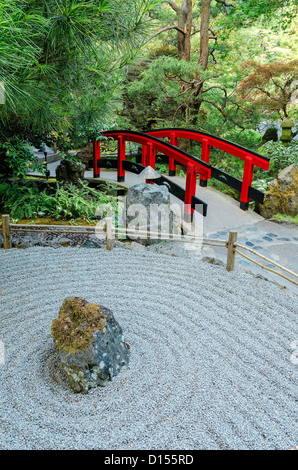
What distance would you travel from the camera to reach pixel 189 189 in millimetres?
6594

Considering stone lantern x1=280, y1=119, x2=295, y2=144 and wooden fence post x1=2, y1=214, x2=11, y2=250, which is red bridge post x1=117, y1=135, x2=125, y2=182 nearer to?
wooden fence post x1=2, y1=214, x2=11, y2=250

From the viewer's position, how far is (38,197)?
6859mm

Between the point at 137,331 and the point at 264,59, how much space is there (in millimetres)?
11970

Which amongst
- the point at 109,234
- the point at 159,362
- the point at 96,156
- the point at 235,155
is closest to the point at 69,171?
the point at 96,156

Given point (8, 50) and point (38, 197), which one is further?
point (38, 197)

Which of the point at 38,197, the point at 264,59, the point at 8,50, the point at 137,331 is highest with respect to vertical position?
the point at 264,59

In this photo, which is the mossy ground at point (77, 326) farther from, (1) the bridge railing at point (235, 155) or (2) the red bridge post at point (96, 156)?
(2) the red bridge post at point (96, 156)

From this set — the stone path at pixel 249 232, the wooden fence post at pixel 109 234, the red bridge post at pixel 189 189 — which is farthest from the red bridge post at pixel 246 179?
the wooden fence post at pixel 109 234

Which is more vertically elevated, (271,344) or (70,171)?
(70,171)

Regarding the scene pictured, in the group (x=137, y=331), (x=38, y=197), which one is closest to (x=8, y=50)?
(x=137, y=331)

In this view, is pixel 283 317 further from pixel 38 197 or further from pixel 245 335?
pixel 38 197

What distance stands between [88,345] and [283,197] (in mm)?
5702

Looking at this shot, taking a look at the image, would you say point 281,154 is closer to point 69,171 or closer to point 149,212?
point 149,212
